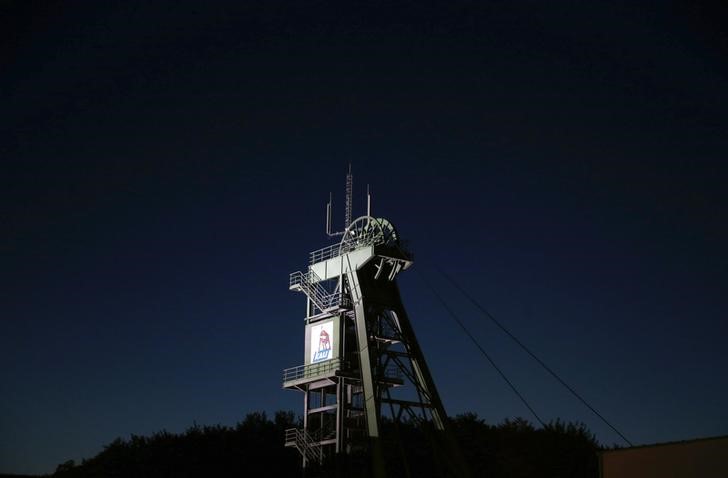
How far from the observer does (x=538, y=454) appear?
5503 centimetres

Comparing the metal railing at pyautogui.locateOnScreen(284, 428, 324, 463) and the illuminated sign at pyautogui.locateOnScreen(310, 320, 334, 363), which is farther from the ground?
the illuminated sign at pyautogui.locateOnScreen(310, 320, 334, 363)

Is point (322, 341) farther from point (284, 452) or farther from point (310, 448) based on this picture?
point (284, 452)

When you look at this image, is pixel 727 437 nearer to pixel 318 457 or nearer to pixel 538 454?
pixel 318 457

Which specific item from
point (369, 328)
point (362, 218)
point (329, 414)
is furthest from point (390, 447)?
point (362, 218)

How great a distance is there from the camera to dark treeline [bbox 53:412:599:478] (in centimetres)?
5460

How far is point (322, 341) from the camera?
47406 millimetres

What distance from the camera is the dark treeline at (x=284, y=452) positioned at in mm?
54603

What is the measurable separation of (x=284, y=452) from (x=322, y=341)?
20577 mm

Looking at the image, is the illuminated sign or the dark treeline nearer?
the illuminated sign

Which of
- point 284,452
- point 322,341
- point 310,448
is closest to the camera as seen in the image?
point 310,448

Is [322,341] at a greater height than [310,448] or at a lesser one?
greater

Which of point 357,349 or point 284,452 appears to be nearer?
point 357,349

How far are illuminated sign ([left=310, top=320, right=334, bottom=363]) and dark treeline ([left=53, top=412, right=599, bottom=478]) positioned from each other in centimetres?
862

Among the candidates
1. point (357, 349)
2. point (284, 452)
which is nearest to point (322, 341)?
point (357, 349)
